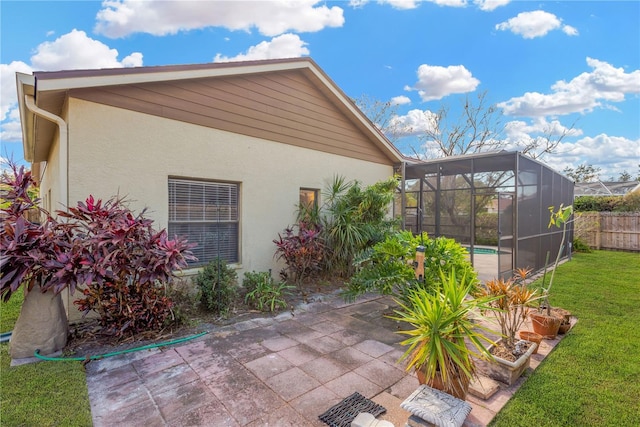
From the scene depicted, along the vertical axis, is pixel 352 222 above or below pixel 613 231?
above

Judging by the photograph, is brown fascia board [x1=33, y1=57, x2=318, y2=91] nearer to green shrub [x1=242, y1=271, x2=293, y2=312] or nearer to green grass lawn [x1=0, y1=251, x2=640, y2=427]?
green grass lawn [x1=0, y1=251, x2=640, y2=427]

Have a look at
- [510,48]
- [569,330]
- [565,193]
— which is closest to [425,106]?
[510,48]

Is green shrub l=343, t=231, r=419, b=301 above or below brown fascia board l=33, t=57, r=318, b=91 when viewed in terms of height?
below

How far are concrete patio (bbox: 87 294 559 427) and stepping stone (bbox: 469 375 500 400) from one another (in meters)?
0.04

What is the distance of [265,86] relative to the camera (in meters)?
5.97

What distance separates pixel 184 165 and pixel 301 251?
256cm

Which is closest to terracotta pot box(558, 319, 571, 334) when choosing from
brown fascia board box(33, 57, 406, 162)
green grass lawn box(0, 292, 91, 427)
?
green grass lawn box(0, 292, 91, 427)

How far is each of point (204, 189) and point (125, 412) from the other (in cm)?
353

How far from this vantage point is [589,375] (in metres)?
2.92

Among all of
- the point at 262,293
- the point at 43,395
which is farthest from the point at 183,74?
the point at 43,395

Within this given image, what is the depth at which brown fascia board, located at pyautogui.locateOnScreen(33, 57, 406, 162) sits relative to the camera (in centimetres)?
359

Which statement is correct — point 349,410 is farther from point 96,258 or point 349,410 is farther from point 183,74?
point 183,74

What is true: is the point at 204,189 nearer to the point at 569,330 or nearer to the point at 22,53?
the point at 22,53

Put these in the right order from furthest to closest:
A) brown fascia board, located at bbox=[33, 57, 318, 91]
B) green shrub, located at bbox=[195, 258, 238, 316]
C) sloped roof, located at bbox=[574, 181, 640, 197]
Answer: sloped roof, located at bbox=[574, 181, 640, 197], green shrub, located at bbox=[195, 258, 238, 316], brown fascia board, located at bbox=[33, 57, 318, 91]
